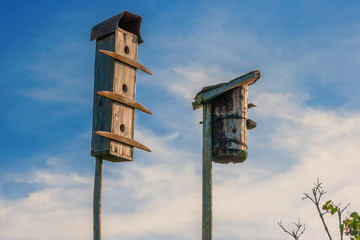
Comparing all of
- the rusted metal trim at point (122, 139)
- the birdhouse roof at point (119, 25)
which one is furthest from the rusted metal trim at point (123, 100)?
the birdhouse roof at point (119, 25)

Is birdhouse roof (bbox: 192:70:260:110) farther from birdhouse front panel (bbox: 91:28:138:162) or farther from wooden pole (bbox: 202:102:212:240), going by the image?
birdhouse front panel (bbox: 91:28:138:162)

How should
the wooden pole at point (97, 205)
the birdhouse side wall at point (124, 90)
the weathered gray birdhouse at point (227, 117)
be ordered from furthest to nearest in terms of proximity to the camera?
the weathered gray birdhouse at point (227, 117), the birdhouse side wall at point (124, 90), the wooden pole at point (97, 205)

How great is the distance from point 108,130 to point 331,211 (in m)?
3.45

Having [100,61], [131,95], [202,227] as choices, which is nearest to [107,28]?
[100,61]

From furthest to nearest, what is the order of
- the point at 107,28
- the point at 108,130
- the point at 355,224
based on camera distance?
1. the point at 107,28
2. the point at 108,130
3. the point at 355,224

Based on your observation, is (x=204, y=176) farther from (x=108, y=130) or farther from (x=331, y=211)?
(x=331, y=211)

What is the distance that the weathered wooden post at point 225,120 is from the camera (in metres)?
7.07

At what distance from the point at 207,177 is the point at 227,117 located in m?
0.96

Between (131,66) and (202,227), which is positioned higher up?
(131,66)

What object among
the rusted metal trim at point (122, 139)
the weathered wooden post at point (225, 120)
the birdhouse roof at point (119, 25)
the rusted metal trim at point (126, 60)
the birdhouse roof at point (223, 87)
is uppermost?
the birdhouse roof at point (119, 25)

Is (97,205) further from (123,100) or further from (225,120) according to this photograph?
(225,120)

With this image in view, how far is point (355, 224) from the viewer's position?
156 inches

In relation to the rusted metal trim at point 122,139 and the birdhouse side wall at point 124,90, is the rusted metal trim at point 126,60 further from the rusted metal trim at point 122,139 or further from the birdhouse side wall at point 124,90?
the rusted metal trim at point 122,139

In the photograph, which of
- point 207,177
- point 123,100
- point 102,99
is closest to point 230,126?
point 207,177
